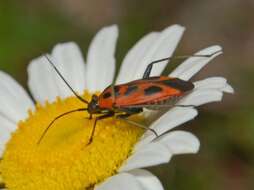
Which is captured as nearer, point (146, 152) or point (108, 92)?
point (146, 152)

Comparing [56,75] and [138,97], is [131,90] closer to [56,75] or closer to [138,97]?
[138,97]

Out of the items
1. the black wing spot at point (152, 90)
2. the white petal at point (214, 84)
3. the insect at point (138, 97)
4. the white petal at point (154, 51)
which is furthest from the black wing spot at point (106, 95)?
the white petal at point (154, 51)

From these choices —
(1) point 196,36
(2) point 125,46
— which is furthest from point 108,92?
(1) point 196,36

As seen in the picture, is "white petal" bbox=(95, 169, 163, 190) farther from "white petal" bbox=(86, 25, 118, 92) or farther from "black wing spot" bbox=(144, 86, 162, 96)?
"white petal" bbox=(86, 25, 118, 92)

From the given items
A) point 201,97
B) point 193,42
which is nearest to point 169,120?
point 201,97

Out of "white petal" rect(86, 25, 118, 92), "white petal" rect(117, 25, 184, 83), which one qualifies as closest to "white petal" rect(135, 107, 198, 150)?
"white petal" rect(117, 25, 184, 83)

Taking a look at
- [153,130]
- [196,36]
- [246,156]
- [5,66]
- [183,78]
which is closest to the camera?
[153,130]

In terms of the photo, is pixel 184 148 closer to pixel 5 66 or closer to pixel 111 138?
pixel 111 138
